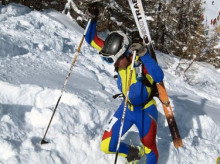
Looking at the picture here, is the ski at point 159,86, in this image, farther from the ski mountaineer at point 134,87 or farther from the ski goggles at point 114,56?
the ski goggles at point 114,56

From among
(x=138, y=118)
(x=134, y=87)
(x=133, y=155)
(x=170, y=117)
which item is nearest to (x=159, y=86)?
(x=170, y=117)

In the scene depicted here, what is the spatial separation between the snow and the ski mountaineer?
47cm

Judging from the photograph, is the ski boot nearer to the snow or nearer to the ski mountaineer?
the ski mountaineer

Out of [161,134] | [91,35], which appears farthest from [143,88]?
[161,134]

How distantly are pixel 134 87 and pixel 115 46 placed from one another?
69 centimetres

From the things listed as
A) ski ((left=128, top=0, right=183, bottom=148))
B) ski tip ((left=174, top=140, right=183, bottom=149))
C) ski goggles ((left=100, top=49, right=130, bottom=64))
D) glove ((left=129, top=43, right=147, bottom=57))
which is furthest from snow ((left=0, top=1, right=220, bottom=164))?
glove ((left=129, top=43, right=147, bottom=57))

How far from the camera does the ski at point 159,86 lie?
4.79m

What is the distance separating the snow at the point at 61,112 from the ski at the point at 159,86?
0.22 metres

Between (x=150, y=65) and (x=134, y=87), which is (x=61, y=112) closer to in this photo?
(x=134, y=87)

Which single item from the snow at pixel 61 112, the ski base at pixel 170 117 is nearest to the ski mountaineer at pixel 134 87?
the snow at pixel 61 112

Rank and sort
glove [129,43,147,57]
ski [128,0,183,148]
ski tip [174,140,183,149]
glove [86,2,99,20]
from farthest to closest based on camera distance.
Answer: ski [128,0,183,148] < ski tip [174,140,183,149] < glove [86,2,99,20] < glove [129,43,147,57]

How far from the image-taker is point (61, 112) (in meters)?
4.53

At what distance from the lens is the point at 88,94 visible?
568cm

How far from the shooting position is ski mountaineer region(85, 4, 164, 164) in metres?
3.25
